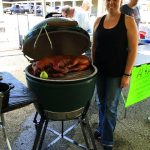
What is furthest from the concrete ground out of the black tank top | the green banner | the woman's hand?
the black tank top

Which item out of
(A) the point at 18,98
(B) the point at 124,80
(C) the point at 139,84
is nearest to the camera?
(A) the point at 18,98

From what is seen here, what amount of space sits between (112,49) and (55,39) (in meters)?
0.46

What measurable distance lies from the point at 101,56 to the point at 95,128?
990 millimetres

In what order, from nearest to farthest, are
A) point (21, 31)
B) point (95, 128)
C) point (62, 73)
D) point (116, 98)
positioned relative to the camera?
point (62, 73) → point (116, 98) → point (95, 128) → point (21, 31)

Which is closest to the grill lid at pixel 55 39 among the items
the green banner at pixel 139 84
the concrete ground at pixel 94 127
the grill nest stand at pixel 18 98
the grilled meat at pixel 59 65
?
the grilled meat at pixel 59 65

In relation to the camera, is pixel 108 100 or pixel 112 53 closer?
pixel 112 53

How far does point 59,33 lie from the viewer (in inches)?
66.3

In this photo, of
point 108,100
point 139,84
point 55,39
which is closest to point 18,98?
point 55,39

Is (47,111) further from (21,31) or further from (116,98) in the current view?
(21,31)

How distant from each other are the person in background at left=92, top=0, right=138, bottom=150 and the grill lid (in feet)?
0.45

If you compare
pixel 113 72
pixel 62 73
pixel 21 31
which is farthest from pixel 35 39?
pixel 21 31

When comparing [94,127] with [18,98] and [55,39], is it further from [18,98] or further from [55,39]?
[18,98]

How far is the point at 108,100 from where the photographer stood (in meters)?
1.82

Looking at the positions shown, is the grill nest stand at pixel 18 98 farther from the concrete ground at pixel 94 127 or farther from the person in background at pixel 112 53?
the concrete ground at pixel 94 127
